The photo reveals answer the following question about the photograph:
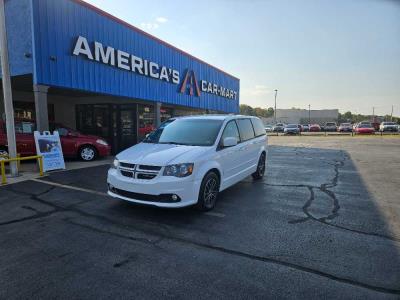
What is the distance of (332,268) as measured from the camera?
3.33m

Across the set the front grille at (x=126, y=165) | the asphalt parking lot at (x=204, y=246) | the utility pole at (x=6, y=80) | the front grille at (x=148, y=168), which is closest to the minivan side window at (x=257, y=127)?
the asphalt parking lot at (x=204, y=246)

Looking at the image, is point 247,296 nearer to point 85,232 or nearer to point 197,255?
point 197,255

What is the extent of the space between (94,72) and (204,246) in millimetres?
9672

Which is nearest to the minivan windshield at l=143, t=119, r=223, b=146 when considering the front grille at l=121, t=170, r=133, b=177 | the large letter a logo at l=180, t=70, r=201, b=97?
the front grille at l=121, t=170, r=133, b=177

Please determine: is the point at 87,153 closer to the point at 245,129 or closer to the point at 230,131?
the point at 245,129

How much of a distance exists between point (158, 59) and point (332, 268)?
14.0 meters

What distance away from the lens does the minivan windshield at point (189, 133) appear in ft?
18.8

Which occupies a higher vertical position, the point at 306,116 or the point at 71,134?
the point at 306,116

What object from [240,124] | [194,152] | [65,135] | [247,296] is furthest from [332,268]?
[65,135]

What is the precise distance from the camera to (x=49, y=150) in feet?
30.5

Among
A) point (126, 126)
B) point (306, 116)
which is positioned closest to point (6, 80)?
point (126, 126)

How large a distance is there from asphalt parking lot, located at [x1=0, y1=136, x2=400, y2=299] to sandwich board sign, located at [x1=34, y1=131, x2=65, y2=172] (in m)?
2.50

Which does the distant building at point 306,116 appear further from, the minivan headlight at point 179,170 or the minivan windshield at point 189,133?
the minivan headlight at point 179,170

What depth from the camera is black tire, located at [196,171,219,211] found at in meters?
5.06
